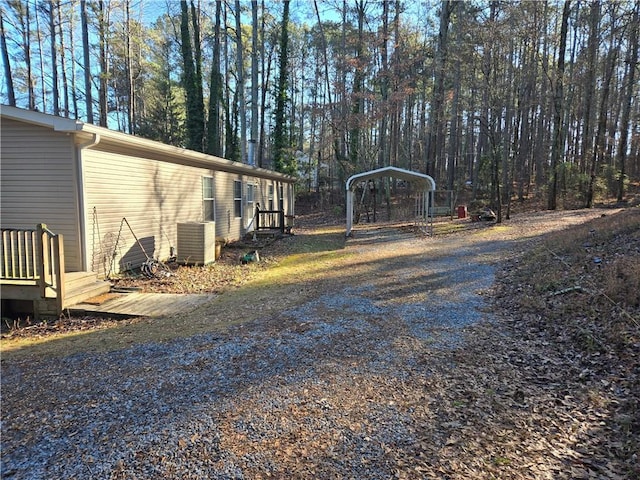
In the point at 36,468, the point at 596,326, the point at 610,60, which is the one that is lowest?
the point at 36,468

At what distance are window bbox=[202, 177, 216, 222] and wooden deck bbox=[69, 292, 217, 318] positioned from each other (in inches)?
201

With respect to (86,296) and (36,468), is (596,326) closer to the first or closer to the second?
(36,468)

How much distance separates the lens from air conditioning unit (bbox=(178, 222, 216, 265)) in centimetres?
952

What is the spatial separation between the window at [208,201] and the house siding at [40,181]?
484 cm

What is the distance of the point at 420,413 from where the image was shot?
3.00 m

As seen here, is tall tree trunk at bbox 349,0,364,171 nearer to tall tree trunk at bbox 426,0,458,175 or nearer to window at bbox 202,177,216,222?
tall tree trunk at bbox 426,0,458,175

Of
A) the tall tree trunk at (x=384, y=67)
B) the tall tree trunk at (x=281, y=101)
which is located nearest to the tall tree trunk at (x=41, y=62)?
the tall tree trunk at (x=281, y=101)

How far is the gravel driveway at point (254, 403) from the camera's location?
244 centimetres

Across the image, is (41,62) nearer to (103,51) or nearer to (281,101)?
(103,51)

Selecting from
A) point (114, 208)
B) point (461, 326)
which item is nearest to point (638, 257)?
point (461, 326)

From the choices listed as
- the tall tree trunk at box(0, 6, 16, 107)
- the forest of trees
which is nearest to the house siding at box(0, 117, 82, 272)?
the forest of trees

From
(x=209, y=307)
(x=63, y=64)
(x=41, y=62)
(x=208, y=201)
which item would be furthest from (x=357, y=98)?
(x=41, y=62)

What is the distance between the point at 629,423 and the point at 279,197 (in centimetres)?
1774

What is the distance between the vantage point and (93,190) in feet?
23.6
